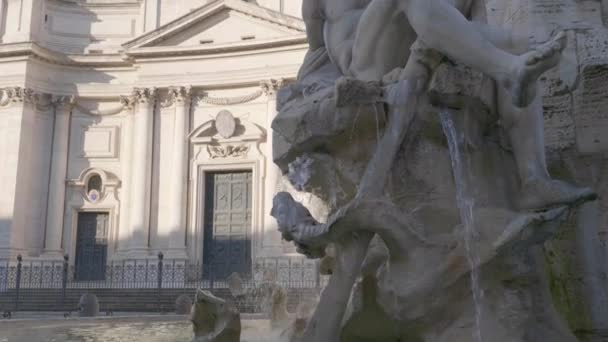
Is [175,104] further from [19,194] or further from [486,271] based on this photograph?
[486,271]

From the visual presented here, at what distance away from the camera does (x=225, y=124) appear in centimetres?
2344

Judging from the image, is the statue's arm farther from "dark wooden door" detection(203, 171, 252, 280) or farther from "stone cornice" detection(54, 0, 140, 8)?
"stone cornice" detection(54, 0, 140, 8)

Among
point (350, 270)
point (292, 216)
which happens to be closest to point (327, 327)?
point (350, 270)

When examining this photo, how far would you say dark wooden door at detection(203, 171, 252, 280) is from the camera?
22.1 m

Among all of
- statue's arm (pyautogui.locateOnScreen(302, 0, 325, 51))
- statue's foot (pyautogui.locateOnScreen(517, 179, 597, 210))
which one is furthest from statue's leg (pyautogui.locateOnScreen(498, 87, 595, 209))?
statue's arm (pyautogui.locateOnScreen(302, 0, 325, 51))

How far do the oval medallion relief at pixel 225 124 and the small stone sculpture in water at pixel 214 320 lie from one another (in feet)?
66.4

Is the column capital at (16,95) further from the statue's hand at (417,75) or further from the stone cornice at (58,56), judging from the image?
the statue's hand at (417,75)

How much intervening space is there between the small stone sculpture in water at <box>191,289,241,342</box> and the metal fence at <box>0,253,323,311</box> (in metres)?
12.8

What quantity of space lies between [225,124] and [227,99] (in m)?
1.09

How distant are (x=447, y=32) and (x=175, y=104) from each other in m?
21.8

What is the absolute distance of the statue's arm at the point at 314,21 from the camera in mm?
4062

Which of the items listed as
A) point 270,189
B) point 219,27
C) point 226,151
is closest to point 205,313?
point 270,189

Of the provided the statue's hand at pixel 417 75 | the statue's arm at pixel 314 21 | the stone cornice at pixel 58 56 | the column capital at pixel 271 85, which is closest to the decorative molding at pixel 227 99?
the column capital at pixel 271 85

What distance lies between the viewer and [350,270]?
9.62 ft
